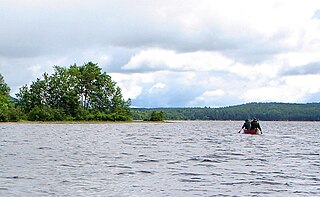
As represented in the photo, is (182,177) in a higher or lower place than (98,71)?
lower

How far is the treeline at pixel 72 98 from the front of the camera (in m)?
158

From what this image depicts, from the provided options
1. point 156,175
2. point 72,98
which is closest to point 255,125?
point 156,175

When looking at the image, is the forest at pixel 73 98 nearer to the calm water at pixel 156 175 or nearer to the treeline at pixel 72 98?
the treeline at pixel 72 98

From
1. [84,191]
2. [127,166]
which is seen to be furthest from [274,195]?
→ [127,166]

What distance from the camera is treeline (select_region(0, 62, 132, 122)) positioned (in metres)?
158

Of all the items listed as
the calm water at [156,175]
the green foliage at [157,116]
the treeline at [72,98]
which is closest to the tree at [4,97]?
the treeline at [72,98]

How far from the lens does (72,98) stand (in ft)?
526

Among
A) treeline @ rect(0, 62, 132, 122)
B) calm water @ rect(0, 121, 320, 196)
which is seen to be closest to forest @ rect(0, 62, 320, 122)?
treeline @ rect(0, 62, 132, 122)

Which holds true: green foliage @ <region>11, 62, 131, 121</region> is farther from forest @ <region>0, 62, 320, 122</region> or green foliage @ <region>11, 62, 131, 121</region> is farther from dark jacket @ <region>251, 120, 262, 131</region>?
dark jacket @ <region>251, 120, 262, 131</region>

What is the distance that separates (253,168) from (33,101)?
136 meters

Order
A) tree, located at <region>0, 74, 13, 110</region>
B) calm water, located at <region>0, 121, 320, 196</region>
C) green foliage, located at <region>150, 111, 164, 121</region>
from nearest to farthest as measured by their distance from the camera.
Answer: calm water, located at <region>0, 121, 320, 196</region> < tree, located at <region>0, 74, 13, 110</region> < green foliage, located at <region>150, 111, 164, 121</region>

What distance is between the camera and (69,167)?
30.8 m

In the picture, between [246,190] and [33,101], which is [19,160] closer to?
[246,190]

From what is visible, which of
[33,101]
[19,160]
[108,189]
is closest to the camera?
[108,189]
